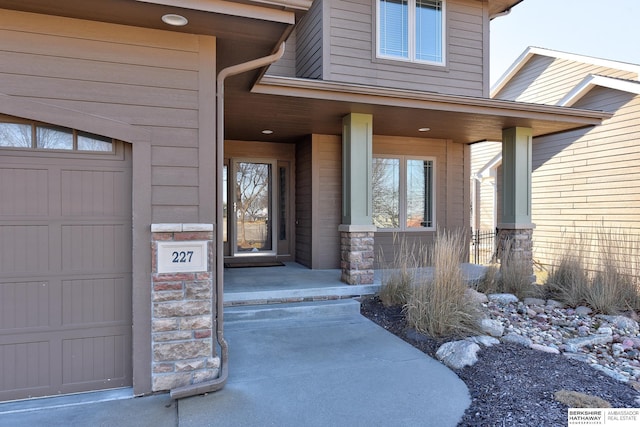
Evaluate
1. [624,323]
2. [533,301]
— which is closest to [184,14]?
[533,301]

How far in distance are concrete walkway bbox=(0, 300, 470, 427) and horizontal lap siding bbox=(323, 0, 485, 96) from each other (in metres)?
4.19

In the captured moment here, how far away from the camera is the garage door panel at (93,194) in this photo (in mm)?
2836

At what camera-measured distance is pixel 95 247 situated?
114 inches

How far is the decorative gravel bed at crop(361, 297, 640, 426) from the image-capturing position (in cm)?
271

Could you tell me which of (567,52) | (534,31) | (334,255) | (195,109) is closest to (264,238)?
(334,255)

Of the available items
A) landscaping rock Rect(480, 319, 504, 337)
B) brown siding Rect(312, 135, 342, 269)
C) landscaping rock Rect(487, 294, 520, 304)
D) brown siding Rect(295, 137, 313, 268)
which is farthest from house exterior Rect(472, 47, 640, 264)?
brown siding Rect(295, 137, 313, 268)

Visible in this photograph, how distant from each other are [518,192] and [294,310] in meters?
4.38

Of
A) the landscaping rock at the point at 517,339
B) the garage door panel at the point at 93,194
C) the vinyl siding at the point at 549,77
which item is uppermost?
the vinyl siding at the point at 549,77

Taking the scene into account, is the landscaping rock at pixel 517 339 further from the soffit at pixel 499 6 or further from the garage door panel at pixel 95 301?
the soffit at pixel 499 6

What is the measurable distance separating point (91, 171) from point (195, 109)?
0.86 metres

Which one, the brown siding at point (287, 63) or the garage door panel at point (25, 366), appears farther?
the brown siding at point (287, 63)

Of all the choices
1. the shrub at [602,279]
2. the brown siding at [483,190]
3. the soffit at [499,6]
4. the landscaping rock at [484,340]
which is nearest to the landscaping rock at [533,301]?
the shrub at [602,279]

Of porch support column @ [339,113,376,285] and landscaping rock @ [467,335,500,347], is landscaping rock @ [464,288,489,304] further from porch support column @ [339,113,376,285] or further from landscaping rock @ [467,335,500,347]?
porch support column @ [339,113,376,285]

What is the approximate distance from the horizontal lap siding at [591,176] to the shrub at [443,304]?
3845 millimetres
